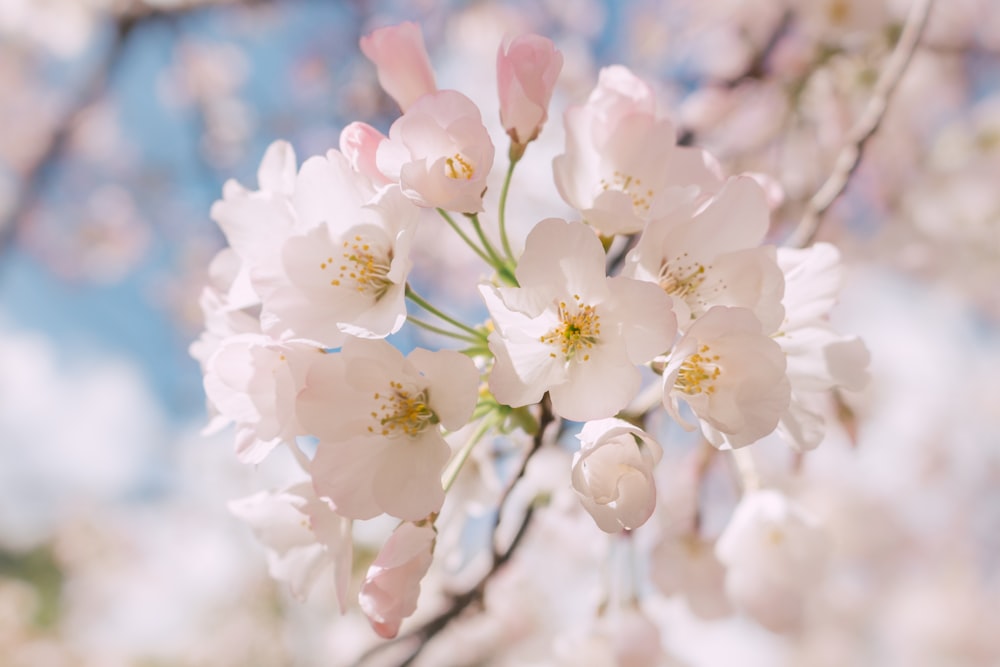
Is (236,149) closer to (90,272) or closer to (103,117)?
(103,117)

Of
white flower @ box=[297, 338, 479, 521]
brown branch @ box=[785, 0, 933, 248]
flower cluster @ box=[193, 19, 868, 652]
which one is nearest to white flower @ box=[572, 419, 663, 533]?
flower cluster @ box=[193, 19, 868, 652]

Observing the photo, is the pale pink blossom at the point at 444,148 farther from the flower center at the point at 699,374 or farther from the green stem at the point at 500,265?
the flower center at the point at 699,374

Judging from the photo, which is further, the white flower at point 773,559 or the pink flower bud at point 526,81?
the white flower at point 773,559

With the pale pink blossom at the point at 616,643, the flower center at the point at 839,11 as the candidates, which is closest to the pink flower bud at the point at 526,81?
the pale pink blossom at the point at 616,643

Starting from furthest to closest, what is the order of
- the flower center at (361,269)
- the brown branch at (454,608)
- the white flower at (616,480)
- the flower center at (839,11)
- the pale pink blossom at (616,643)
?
the flower center at (839,11)
the pale pink blossom at (616,643)
the brown branch at (454,608)
the flower center at (361,269)
the white flower at (616,480)

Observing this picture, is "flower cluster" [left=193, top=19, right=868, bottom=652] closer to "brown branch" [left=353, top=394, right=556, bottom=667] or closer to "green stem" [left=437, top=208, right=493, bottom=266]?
"green stem" [left=437, top=208, right=493, bottom=266]

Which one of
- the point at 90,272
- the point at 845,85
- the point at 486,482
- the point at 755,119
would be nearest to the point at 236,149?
the point at 755,119

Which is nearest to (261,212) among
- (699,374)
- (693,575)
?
(699,374)
